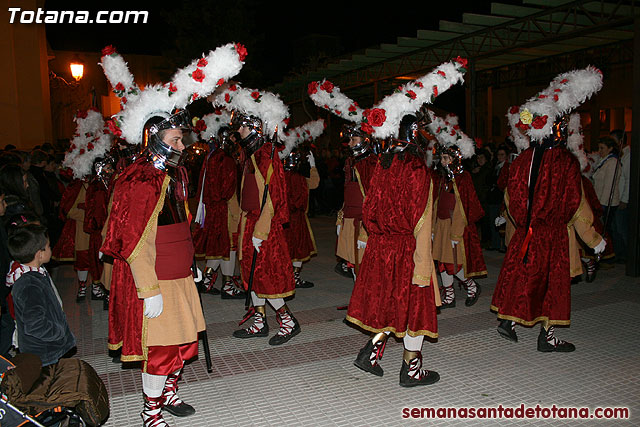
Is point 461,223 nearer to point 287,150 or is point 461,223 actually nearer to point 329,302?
point 329,302

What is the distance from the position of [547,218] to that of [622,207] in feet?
15.1

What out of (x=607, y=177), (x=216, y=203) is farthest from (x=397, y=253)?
(x=607, y=177)

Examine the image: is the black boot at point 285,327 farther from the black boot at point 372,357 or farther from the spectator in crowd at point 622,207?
the spectator in crowd at point 622,207

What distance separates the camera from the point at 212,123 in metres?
7.74

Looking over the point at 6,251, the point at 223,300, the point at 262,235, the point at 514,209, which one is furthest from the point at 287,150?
the point at 6,251

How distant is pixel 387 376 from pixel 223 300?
306cm

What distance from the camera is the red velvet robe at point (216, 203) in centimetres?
677

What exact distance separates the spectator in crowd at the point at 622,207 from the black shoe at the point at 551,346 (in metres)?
4.22

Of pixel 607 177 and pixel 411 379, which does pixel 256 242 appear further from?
pixel 607 177

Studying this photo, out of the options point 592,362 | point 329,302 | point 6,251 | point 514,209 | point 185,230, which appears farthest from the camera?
point 329,302

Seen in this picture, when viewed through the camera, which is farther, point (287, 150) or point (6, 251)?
point (287, 150)

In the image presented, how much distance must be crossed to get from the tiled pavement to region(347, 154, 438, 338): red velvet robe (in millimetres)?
527

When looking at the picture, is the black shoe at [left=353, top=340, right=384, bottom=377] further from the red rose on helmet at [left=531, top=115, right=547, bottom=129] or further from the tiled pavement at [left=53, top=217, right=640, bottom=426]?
the red rose on helmet at [left=531, top=115, right=547, bottom=129]

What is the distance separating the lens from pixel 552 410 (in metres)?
3.68
